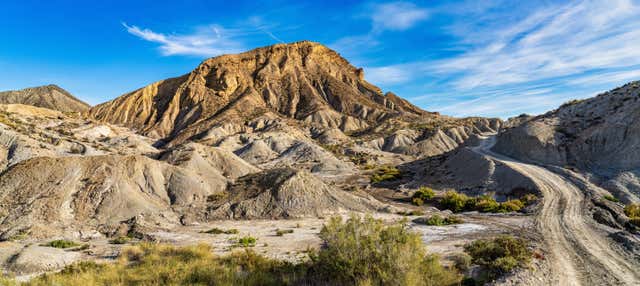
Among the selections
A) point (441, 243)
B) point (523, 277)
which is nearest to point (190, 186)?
point (441, 243)

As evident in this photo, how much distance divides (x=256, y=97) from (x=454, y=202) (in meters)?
98.3

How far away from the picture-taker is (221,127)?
94.1 meters

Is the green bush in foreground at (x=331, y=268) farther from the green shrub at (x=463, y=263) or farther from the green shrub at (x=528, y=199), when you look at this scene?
the green shrub at (x=528, y=199)

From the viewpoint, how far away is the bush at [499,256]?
36.0ft

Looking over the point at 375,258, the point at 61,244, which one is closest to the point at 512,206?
the point at 375,258

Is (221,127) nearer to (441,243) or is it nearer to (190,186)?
(190,186)

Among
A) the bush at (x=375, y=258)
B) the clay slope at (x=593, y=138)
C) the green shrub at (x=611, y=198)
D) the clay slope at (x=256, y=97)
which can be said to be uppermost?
the clay slope at (x=256, y=97)

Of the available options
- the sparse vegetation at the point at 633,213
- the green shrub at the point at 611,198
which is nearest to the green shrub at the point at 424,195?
the green shrub at the point at 611,198

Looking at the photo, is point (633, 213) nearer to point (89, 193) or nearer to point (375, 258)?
point (375, 258)

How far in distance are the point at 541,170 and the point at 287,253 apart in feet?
96.8

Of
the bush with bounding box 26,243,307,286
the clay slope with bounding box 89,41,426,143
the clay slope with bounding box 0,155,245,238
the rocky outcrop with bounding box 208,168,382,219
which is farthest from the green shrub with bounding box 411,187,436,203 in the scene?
the clay slope with bounding box 89,41,426,143

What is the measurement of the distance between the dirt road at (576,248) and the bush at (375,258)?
462cm

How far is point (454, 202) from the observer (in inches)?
1163

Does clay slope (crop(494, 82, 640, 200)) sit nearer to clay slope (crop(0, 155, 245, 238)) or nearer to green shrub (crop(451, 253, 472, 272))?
green shrub (crop(451, 253, 472, 272))
